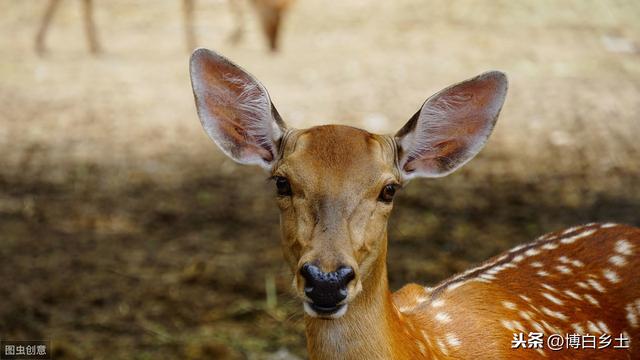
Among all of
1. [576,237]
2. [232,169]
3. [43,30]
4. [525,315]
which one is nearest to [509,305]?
[525,315]

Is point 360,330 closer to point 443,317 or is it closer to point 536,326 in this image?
point 443,317

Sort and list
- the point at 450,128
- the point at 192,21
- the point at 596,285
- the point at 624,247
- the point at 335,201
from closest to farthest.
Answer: the point at 335,201 → the point at 450,128 → the point at 596,285 → the point at 624,247 → the point at 192,21

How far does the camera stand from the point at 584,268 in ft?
11.3

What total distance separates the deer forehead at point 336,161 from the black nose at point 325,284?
28cm

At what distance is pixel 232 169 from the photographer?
6.94 meters

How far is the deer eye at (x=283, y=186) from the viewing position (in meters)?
2.73

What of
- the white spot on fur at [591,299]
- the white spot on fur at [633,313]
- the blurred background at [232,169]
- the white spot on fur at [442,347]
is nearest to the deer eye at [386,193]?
the white spot on fur at [442,347]

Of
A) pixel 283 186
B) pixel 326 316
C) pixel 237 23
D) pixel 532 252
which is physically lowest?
pixel 237 23

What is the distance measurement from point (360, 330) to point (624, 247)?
48.7 inches

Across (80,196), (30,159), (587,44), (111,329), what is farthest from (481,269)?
(587,44)

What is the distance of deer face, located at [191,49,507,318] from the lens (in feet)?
8.28

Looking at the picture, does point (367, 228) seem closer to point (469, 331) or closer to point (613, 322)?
point (469, 331)

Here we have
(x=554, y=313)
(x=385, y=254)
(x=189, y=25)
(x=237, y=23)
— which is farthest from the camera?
(x=237, y=23)

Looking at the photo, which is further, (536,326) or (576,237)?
(576,237)
